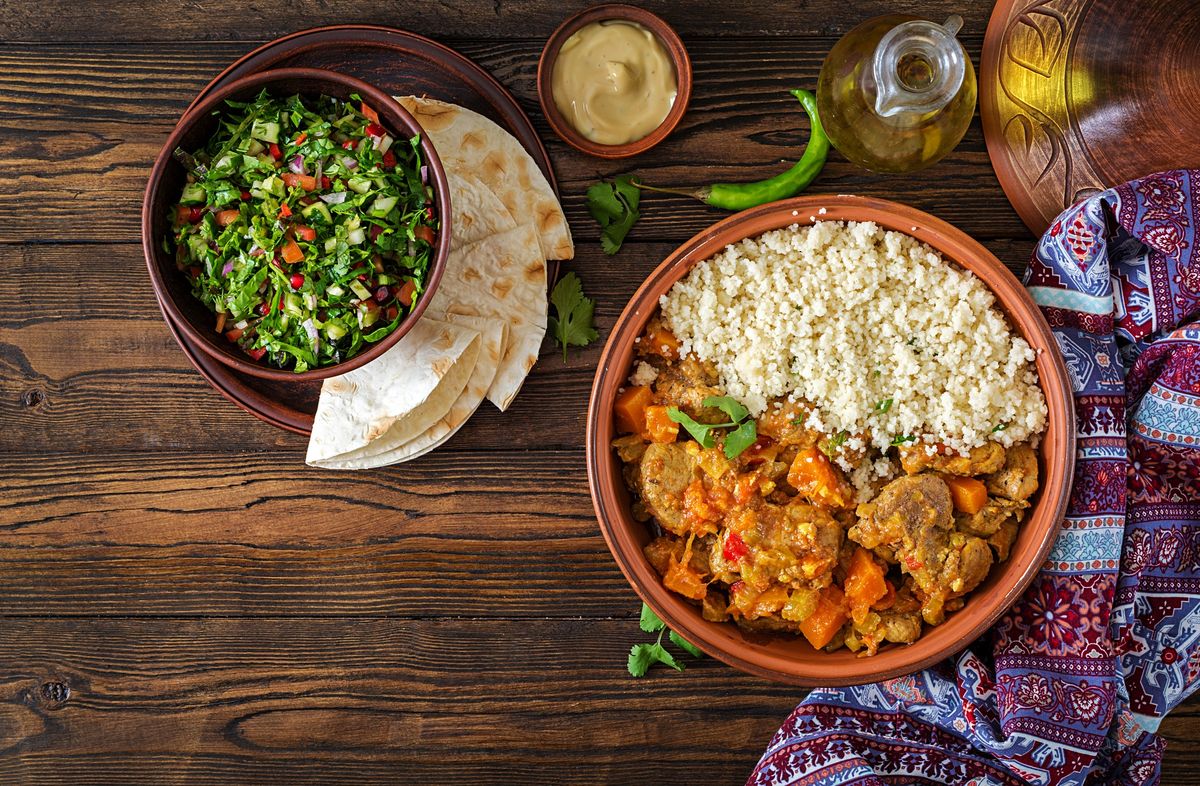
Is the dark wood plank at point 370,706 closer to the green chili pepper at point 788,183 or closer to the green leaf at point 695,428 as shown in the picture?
the green leaf at point 695,428

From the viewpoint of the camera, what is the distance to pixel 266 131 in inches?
93.7

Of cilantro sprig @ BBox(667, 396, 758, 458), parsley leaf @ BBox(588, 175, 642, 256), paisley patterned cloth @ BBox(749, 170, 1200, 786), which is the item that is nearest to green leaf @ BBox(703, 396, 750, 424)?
cilantro sprig @ BBox(667, 396, 758, 458)

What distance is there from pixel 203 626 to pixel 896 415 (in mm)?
2274

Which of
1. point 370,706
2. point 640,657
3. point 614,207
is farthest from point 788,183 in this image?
point 370,706

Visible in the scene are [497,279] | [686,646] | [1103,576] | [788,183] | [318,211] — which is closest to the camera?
[318,211]

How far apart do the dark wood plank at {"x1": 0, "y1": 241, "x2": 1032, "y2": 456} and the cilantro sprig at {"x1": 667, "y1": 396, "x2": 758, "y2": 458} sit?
0.49 metres

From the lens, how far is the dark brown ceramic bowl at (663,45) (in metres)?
2.60

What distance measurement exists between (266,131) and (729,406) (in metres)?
1.45

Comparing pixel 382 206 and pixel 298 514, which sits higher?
pixel 382 206

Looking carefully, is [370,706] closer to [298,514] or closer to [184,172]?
[298,514]

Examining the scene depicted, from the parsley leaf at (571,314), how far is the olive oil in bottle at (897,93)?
34.7 inches

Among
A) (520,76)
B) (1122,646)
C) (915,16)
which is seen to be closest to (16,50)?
(520,76)

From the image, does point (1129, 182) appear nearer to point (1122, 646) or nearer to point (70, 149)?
point (1122, 646)

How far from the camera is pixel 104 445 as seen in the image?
2855mm
